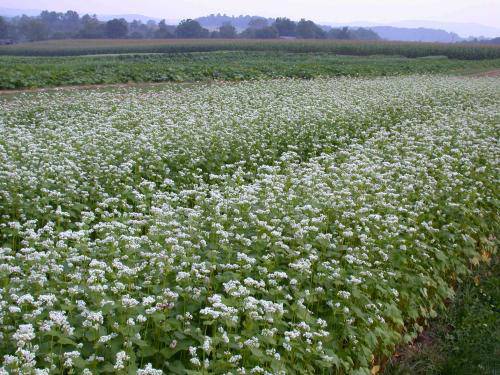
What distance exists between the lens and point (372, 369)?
529 cm

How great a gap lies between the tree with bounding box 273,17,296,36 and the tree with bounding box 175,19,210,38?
1395cm

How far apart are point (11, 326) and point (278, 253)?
2.44 meters

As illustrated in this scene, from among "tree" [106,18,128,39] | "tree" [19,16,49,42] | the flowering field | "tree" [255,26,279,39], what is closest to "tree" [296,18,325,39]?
"tree" [255,26,279,39]

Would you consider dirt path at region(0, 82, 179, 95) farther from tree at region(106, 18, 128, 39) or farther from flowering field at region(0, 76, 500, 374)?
tree at region(106, 18, 128, 39)

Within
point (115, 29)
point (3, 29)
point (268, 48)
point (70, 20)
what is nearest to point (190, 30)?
point (115, 29)

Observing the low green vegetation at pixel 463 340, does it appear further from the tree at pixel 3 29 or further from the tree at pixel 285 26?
the tree at pixel 3 29

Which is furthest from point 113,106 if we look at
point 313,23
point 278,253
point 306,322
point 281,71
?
point 313,23

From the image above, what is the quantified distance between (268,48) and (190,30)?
3971 centimetres

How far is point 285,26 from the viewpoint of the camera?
360 ft

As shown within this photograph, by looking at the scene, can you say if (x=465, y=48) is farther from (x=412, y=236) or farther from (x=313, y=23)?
(x=412, y=236)

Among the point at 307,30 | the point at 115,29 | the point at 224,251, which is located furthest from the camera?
the point at 307,30

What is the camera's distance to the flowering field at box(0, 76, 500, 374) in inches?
151

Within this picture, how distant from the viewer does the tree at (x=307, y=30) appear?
10644 cm

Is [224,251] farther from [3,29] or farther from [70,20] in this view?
[70,20]
